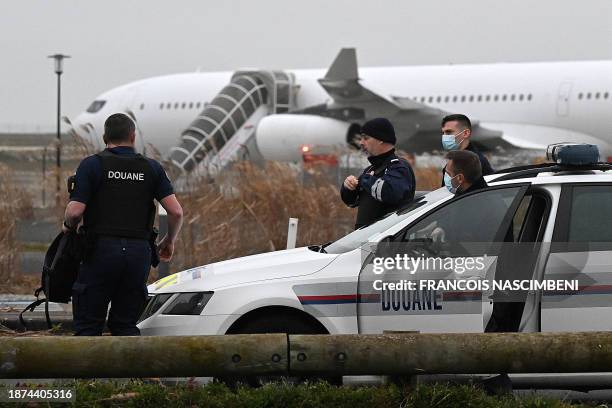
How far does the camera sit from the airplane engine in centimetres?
3566

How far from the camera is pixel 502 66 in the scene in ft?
117

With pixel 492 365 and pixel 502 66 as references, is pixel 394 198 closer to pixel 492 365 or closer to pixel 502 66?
pixel 492 365

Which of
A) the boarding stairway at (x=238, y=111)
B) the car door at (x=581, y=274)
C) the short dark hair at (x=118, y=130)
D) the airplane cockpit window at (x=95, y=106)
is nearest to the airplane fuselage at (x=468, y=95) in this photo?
the airplane cockpit window at (x=95, y=106)

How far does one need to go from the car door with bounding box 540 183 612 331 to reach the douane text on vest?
2573mm

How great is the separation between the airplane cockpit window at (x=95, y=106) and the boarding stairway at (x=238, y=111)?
4707 millimetres

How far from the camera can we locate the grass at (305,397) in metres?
6.63

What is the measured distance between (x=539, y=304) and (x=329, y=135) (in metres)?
28.5

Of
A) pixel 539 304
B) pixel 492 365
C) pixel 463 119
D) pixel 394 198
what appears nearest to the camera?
pixel 492 365

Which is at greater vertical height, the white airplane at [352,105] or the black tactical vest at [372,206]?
the black tactical vest at [372,206]

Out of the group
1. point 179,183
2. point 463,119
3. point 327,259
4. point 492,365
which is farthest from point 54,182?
point 492,365

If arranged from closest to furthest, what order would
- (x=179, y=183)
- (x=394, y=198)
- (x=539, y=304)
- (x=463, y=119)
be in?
(x=539, y=304) → (x=394, y=198) → (x=463, y=119) → (x=179, y=183)

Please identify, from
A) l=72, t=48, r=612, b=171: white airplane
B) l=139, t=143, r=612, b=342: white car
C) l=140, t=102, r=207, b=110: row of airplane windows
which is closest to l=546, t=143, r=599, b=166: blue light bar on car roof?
l=139, t=143, r=612, b=342: white car

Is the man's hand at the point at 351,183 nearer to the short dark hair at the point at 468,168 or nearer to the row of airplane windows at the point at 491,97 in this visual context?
the short dark hair at the point at 468,168

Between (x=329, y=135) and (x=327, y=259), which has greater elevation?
(x=327, y=259)
